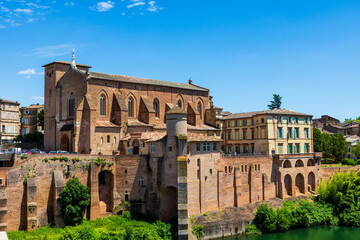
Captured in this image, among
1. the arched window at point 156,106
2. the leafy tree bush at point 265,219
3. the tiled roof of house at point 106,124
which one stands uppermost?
the arched window at point 156,106

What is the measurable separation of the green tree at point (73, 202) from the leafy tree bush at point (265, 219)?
69.9ft

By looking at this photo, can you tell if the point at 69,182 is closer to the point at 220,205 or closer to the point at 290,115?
the point at 220,205

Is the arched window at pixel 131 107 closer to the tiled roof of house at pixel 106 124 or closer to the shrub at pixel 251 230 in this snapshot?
the tiled roof of house at pixel 106 124

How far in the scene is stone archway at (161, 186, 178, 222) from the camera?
4357 centimetres

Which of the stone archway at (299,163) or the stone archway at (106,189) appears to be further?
the stone archway at (299,163)

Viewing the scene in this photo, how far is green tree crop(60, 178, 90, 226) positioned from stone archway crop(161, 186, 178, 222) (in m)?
8.71

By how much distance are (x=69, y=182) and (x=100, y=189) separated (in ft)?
15.4

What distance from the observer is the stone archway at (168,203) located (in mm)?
43572

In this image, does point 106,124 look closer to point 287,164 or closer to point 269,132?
point 269,132

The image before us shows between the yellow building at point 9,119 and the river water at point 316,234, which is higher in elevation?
the yellow building at point 9,119

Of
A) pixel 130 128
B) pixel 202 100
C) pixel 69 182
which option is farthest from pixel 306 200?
pixel 69 182

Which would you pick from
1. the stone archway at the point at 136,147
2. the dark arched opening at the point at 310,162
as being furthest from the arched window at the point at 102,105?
the dark arched opening at the point at 310,162

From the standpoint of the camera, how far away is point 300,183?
2330 inches

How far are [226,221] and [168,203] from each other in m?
7.32
